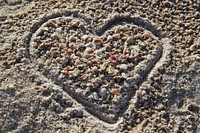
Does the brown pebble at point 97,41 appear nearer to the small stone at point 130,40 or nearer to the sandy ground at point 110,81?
the sandy ground at point 110,81

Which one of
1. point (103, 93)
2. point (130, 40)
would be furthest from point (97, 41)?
point (103, 93)

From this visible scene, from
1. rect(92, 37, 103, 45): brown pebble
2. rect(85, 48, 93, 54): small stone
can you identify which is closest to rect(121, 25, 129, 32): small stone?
rect(92, 37, 103, 45): brown pebble

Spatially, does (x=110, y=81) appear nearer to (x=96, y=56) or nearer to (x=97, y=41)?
(x=96, y=56)

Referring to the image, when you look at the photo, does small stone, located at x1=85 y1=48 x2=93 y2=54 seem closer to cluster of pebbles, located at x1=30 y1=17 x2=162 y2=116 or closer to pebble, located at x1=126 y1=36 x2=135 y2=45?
cluster of pebbles, located at x1=30 y1=17 x2=162 y2=116

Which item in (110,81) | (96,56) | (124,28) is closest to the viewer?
(110,81)

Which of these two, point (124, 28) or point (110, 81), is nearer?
point (110, 81)

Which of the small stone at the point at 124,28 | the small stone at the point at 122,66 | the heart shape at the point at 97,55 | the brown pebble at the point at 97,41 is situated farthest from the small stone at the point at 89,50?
the small stone at the point at 124,28
